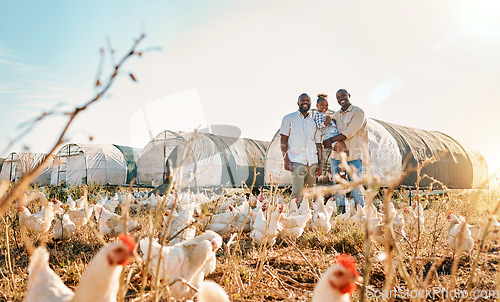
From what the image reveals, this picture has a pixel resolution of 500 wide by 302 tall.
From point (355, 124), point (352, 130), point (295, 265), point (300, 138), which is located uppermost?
point (355, 124)

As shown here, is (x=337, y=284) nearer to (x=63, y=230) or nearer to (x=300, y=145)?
(x=63, y=230)

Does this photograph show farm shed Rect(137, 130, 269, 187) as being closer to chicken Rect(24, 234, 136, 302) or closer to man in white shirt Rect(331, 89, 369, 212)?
man in white shirt Rect(331, 89, 369, 212)

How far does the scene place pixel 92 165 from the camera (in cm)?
1975

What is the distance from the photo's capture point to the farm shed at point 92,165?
19203 millimetres

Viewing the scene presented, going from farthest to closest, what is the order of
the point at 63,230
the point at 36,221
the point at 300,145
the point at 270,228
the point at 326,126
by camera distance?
the point at 326,126 → the point at 300,145 → the point at 36,221 → the point at 63,230 → the point at 270,228

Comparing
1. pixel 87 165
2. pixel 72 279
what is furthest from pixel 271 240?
pixel 87 165

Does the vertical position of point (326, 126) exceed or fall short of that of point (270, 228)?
it exceeds it

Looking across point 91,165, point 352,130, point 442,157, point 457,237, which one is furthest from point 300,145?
point 91,165

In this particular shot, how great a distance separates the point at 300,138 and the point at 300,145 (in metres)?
0.12

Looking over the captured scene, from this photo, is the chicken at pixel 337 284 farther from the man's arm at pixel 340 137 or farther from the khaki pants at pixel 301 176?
the man's arm at pixel 340 137

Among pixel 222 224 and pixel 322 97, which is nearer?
pixel 222 224

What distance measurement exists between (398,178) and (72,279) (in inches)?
96.9

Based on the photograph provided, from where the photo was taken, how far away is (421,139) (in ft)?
45.1

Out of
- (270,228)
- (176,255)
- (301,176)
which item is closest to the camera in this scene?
(176,255)
